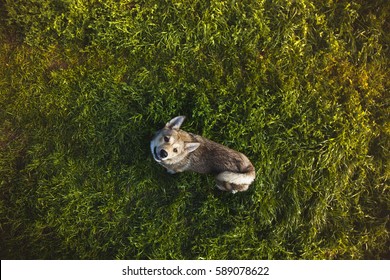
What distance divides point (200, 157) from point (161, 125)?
1.84ft

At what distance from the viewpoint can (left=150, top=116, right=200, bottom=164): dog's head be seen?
3480 mm

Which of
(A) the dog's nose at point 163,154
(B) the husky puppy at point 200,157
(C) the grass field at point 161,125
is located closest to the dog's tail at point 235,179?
(B) the husky puppy at point 200,157

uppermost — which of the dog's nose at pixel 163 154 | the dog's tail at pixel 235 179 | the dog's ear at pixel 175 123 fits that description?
the dog's ear at pixel 175 123

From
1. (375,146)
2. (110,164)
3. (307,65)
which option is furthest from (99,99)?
(375,146)

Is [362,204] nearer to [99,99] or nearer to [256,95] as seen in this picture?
[256,95]

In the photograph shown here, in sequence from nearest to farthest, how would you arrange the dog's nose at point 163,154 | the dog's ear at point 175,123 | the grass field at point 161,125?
the dog's nose at point 163,154, the dog's ear at point 175,123, the grass field at point 161,125

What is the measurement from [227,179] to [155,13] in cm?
184

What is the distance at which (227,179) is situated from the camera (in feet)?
11.7

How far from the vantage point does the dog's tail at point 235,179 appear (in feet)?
11.6

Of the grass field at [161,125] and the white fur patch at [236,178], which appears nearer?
the white fur patch at [236,178]

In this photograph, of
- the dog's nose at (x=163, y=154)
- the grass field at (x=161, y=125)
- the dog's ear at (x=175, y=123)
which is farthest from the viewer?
the grass field at (x=161, y=125)

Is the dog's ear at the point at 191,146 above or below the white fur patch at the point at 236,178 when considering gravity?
above

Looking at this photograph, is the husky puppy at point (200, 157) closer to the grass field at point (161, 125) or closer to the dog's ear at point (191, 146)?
the dog's ear at point (191, 146)

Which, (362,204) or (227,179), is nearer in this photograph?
(227,179)
